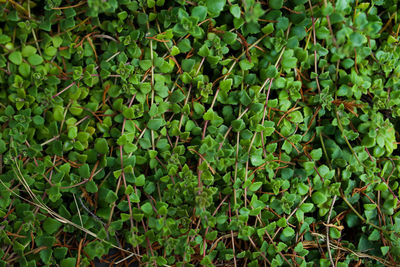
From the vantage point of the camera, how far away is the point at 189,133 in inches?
40.6

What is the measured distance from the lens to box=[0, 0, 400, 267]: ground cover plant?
0.99 metres

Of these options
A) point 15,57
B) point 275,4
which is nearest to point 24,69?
point 15,57

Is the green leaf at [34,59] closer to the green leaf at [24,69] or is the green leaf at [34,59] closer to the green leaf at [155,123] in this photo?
the green leaf at [24,69]

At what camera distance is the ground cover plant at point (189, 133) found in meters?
0.99

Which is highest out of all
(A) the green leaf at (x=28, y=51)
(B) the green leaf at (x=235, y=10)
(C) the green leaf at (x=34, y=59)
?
(B) the green leaf at (x=235, y=10)

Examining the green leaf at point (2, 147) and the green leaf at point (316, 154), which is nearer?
the green leaf at point (2, 147)

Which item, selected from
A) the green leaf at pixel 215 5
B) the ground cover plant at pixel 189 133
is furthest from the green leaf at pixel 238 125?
the green leaf at pixel 215 5

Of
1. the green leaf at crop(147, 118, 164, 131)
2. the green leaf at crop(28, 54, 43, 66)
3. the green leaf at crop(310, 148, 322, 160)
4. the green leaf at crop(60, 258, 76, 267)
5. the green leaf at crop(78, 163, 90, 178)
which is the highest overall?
the green leaf at crop(28, 54, 43, 66)

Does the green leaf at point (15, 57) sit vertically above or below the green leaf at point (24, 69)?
above

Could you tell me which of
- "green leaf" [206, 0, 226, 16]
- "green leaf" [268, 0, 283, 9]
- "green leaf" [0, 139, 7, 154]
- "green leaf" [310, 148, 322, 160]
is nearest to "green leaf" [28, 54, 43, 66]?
"green leaf" [0, 139, 7, 154]

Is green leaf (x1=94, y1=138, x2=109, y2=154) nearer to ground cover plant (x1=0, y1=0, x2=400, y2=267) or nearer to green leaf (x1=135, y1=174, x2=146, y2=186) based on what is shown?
ground cover plant (x1=0, y1=0, x2=400, y2=267)

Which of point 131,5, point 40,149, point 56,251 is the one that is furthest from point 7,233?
point 131,5

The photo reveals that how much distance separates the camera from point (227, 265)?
3.52 feet

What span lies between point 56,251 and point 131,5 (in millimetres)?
723
